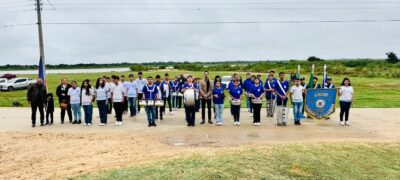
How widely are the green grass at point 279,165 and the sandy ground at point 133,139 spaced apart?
94 centimetres

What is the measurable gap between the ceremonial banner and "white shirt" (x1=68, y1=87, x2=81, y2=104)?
825 cm

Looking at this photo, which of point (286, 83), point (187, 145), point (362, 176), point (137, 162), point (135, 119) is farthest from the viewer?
point (135, 119)

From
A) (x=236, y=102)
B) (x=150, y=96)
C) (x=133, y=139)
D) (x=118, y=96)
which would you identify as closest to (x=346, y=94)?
(x=236, y=102)

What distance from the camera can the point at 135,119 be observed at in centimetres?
1778

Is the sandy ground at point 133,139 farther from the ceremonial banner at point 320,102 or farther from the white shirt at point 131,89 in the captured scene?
the white shirt at point 131,89

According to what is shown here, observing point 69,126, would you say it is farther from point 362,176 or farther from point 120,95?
point 362,176

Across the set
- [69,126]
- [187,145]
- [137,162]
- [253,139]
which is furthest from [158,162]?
[69,126]

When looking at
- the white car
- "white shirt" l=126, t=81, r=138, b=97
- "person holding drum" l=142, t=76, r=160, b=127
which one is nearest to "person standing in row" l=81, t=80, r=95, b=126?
"white shirt" l=126, t=81, r=138, b=97

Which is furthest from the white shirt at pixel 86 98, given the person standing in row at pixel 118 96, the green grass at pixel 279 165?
the green grass at pixel 279 165

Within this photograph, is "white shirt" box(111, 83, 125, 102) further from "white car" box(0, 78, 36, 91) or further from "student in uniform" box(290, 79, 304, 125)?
"white car" box(0, 78, 36, 91)

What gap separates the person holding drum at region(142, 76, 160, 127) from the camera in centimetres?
1583

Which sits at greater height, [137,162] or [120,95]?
[120,95]

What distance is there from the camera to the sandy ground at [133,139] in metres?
10.6

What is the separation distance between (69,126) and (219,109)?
537cm
